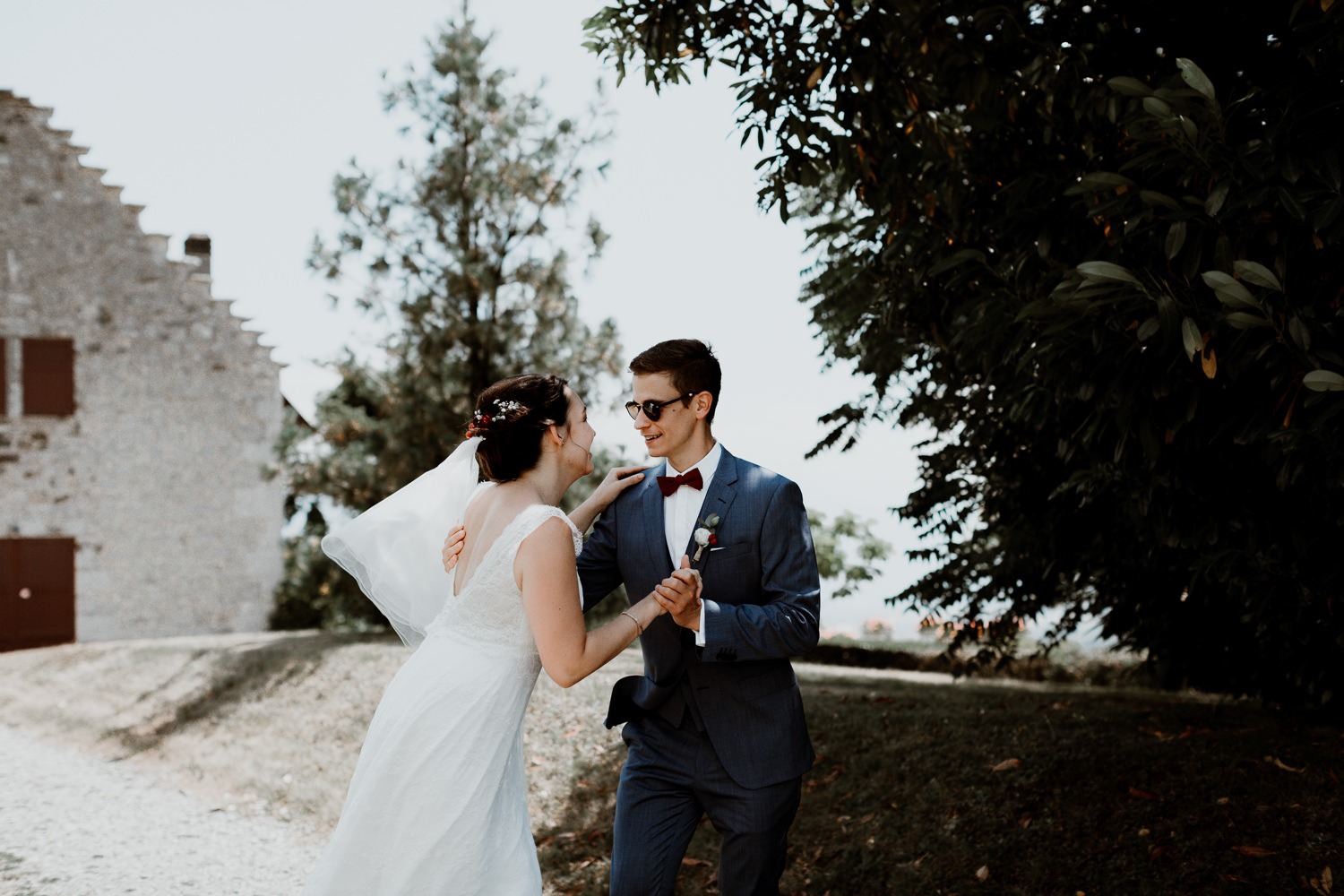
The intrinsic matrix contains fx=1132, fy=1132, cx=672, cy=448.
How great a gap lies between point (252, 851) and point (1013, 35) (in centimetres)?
682

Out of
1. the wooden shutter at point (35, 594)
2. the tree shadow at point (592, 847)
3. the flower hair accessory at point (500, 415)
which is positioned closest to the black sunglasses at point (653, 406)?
the flower hair accessory at point (500, 415)

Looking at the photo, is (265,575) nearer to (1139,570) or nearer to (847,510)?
(847,510)

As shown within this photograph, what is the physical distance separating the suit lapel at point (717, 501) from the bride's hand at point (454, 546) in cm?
70

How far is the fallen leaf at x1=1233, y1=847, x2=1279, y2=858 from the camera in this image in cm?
550

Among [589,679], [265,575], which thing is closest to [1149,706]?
[589,679]

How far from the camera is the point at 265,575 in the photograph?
19734mm

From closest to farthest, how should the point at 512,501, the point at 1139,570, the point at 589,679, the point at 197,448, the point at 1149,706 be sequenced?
the point at 512,501 < the point at 1139,570 < the point at 1149,706 < the point at 589,679 < the point at 197,448

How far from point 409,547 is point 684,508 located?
1164 mm

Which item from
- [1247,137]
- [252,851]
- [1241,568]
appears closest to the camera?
[1247,137]

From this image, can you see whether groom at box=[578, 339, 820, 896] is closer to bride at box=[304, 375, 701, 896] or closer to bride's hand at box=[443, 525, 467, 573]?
bride at box=[304, 375, 701, 896]

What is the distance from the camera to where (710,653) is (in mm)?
3543

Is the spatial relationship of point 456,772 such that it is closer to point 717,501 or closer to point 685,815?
point 685,815

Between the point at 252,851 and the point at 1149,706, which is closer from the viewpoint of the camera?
the point at 252,851

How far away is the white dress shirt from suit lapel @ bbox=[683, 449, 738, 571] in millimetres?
41
